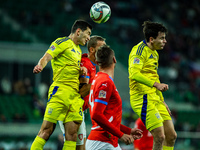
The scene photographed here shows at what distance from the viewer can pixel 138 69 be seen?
609 cm

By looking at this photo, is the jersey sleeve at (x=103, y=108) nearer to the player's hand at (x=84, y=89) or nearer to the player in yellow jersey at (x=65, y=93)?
the player in yellow jersey at (x=65, y=93)

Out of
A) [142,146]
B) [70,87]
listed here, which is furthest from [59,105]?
[142,146]

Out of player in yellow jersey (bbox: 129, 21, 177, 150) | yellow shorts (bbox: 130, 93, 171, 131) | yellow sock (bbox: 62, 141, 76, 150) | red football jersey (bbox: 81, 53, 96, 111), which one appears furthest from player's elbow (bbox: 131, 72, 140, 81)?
yellow sock (bbox: 62, 141, 76, 150)

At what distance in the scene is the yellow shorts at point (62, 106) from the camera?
594cm

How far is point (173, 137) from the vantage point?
6242 mm

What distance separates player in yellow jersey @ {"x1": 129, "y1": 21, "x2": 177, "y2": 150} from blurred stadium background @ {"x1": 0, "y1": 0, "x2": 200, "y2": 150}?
692 centimetres

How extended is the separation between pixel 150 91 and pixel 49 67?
14503mm

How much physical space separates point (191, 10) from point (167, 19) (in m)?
3.24

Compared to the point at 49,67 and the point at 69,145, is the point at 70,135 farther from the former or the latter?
the point at 49,67

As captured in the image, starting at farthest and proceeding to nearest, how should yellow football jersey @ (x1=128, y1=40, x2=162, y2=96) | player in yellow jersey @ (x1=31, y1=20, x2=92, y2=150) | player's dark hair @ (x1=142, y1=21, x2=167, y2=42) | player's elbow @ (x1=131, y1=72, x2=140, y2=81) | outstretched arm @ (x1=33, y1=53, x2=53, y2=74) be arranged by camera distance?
1. player's dark hair @ (x1=142, y1=21, x2=167, y2=42)
2. yellow football jersey @ (x1=128, y1=40, x2=162, y2=96)
3. player's elbow @ (x1=131, y1=72, x2=140, y2=81)
4. player in yellow jersey @ (x1=31, y1=20, x2=92, y2=150)
5. outstretched arm @ (x1=33, y1=53, x2=53, y2=74)

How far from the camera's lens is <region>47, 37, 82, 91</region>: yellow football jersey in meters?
6.15

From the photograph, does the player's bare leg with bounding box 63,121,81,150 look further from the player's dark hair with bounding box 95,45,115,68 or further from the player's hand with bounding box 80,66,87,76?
the player's dark hair with bounding box 95,45,115,68

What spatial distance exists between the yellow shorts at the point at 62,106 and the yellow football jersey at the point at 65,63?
131 millimetres

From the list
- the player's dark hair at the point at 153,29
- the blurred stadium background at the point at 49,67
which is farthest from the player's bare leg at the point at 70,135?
the blurred stadium background at the point at 49,67
